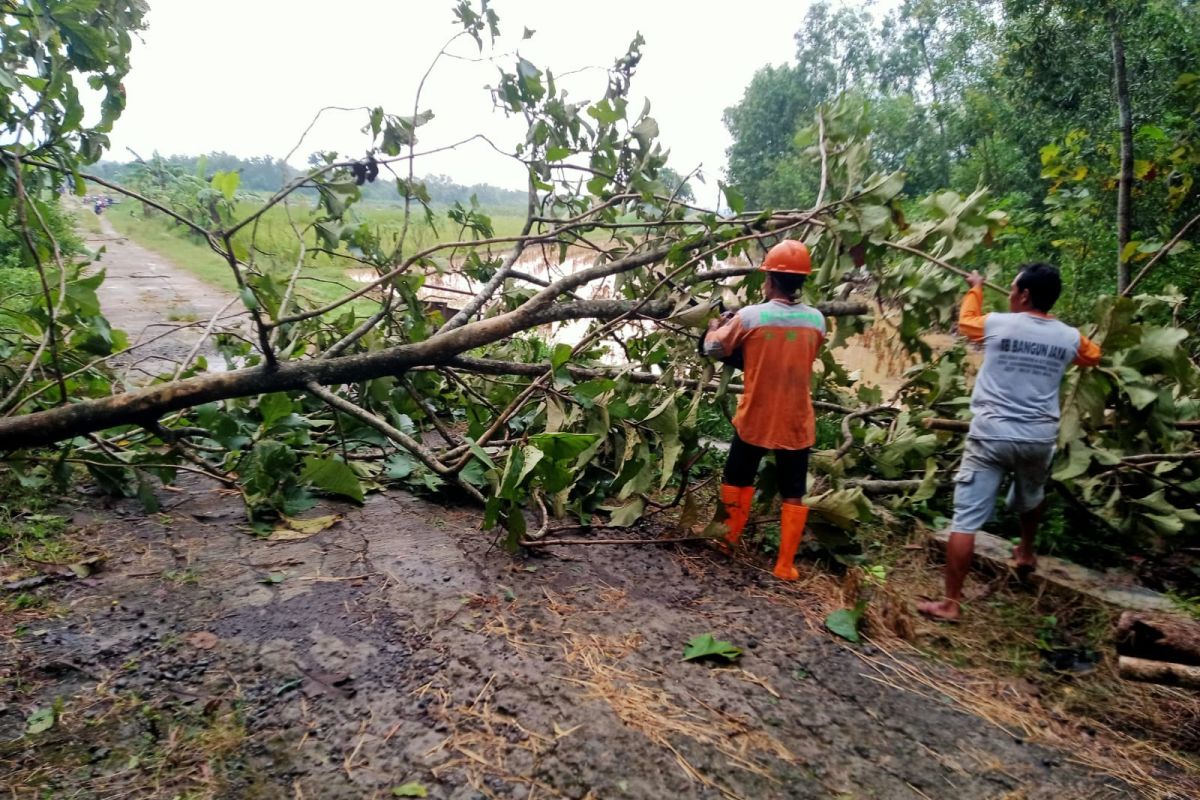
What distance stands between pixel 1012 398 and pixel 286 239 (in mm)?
5241

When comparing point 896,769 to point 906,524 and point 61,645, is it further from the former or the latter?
point 61,645

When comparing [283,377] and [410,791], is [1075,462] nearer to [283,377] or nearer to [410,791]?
[410,791]

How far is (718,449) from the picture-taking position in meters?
5.05

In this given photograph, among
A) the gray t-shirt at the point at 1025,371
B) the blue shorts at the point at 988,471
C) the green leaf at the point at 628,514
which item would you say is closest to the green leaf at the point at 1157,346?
the gray t-shirt at the point at 1025,371

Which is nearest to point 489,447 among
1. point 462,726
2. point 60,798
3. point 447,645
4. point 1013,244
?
point 447,645

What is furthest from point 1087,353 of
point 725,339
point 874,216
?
point 725,339

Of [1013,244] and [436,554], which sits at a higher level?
[1013,244]

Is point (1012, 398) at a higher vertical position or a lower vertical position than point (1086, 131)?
lower

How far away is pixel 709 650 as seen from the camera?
2.58m

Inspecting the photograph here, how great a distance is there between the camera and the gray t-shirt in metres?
2.94

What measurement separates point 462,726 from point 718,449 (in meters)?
3.23

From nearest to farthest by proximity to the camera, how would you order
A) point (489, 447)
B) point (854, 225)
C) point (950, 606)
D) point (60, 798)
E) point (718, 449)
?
point (60, 798), point (950, 606), point (489, 447), point (854, 225), point (718, 449)

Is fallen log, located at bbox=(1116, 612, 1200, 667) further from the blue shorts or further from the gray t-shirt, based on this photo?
the gray t-shirt

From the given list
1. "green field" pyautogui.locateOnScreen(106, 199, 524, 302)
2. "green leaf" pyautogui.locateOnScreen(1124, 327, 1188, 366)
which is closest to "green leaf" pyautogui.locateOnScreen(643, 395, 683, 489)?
"green field" pyautogui.locateOnScreen(106, 199, 524, 302)
